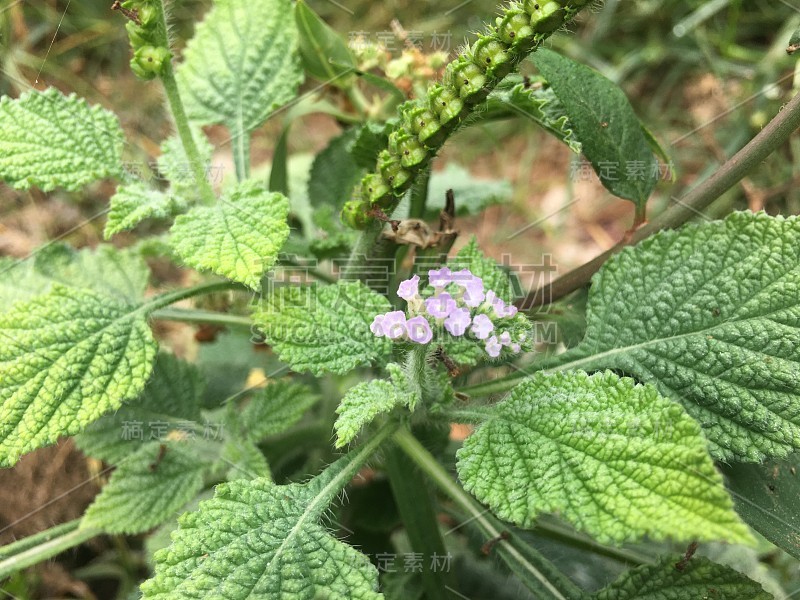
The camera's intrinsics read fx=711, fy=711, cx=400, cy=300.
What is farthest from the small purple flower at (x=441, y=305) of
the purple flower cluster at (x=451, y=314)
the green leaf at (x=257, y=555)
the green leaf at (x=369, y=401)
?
the green leaf at (x=257, y=555)

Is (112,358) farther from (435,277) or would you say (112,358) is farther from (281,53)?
(281,53)

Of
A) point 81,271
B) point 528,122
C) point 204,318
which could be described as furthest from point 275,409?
point 528,122

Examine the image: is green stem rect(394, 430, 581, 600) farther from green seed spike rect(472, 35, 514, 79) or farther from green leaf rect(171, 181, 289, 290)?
green seed spike rect(472, 35, 514, 79)

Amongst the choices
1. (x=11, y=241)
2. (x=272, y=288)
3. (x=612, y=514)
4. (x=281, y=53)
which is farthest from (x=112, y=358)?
(x=11, y=241)

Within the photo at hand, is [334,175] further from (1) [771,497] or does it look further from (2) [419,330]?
(1) [771,497]

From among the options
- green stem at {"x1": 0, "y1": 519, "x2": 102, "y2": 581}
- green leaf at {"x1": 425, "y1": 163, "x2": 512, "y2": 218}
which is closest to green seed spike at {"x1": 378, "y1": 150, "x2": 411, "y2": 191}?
green leaf at {"x1": 425, "y1": 163, "x2": 512, "y2": 218}

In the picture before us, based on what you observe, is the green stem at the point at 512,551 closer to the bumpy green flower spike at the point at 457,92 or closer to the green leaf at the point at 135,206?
the bumpy green flower spike at the point at 457,92
